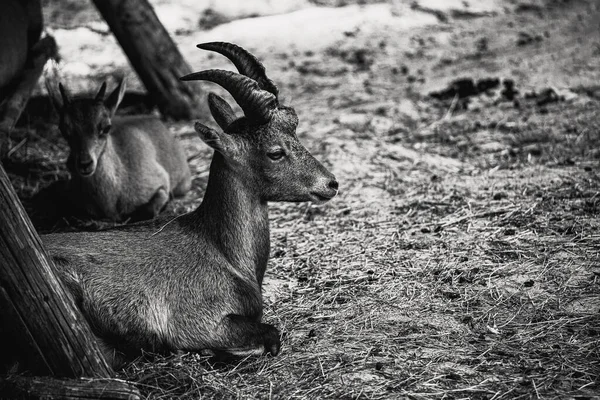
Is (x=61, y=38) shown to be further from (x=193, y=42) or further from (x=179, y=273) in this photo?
(x=179, y=273)

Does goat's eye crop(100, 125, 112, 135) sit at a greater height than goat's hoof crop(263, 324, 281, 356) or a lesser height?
greater

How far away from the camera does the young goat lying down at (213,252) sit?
5117 mm

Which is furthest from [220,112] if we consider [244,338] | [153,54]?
[153,54]

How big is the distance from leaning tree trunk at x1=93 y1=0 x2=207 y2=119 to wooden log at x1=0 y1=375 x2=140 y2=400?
6.91m

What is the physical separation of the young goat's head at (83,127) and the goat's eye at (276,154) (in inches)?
111

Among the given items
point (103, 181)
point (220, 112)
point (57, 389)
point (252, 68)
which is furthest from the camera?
point (103, 181)

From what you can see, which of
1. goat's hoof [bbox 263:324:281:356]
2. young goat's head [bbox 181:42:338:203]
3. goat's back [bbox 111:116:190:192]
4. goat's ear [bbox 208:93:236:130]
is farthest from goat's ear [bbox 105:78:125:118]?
goat's hoof [bbox 263:324:281:356]

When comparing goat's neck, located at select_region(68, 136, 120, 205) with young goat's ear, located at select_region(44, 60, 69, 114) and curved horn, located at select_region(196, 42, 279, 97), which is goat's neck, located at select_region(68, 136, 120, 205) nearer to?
young goat's ear, located at select_region(44, 60, 69, 114)

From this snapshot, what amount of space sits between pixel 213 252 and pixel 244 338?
2.16 ft

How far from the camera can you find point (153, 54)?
1074 cm

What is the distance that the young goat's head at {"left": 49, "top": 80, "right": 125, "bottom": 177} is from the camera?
7758 mm

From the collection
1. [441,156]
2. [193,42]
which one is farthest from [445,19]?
[441,156]

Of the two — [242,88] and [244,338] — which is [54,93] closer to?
[242,88]

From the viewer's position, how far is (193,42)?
13.8 metres
